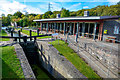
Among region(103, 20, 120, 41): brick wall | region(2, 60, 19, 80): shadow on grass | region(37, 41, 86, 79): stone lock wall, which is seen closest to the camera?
region(2, 60, 19, 80): shadow on grass

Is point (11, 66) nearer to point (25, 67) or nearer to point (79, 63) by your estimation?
point (25, 67)

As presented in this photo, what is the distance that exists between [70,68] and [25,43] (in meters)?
6.99

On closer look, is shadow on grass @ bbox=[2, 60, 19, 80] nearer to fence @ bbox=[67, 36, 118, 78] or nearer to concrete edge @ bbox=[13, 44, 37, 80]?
concrete edge @ bbox=[13, 44, 37, 80]

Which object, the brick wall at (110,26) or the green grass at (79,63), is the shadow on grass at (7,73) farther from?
the brick wall at (110,26)

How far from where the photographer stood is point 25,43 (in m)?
11.2

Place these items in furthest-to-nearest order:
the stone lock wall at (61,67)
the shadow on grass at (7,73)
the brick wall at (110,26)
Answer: the brick wall at (110,26) → the stone lock wall at (61,67) → the shadow on grass at (7,73)

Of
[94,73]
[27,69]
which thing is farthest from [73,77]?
[27,69]

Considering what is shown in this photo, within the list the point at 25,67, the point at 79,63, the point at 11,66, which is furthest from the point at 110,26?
the point at 11,66

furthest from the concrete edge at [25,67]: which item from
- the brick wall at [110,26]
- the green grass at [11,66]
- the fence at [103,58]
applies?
the brick wall at [110,26]

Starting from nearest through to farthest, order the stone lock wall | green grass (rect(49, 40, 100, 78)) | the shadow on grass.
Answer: the shadow on grass < the stone lock wall < green grass (rect(49, 40, 100, 78))

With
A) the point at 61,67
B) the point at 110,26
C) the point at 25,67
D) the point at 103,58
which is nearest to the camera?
the point at 25,67

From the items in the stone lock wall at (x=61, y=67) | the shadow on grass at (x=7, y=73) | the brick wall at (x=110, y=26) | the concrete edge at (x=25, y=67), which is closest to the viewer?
the shadow on grass at (x=7, y=73)

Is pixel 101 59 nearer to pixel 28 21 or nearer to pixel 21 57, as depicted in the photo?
pixel 21 57

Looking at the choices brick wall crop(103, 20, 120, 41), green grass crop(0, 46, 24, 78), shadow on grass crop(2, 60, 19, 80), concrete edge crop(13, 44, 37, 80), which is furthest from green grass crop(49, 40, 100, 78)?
brick wall crop(103, 20, 120, 41)
